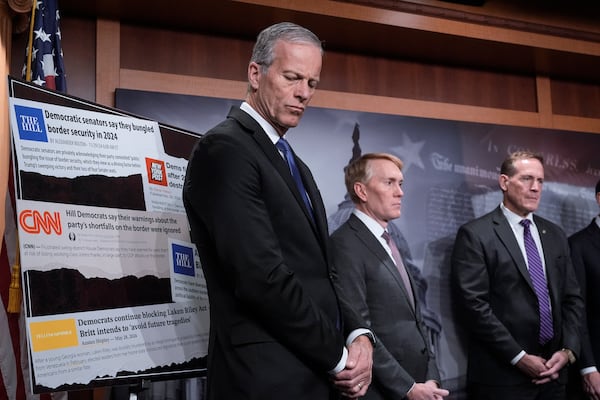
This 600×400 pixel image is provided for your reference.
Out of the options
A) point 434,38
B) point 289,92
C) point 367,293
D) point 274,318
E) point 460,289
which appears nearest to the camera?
point 274,318

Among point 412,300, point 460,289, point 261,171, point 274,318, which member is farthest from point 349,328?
point 460,289

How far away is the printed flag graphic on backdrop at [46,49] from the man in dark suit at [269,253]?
4.46 ft

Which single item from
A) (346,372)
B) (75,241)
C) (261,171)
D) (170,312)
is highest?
(261,171)

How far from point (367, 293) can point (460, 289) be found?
2.82ft

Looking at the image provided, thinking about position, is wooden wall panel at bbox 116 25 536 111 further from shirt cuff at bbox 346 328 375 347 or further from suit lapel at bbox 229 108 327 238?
shirt cuff at bbox 346 328 375 347

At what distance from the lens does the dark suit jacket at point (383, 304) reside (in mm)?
2770

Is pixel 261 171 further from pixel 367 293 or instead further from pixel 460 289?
pixel 460 289

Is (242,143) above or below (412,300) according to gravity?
above

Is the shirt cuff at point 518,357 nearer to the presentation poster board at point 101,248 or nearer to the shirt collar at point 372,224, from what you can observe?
the shirt collar at point 372,224

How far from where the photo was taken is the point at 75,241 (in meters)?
1.95

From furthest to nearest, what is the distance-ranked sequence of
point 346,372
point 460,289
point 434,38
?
point 434,38 → point 460,289 → point 346,372

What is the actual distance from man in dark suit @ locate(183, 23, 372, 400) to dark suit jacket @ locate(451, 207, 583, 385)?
1.69m

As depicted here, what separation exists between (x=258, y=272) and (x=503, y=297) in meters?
2.17

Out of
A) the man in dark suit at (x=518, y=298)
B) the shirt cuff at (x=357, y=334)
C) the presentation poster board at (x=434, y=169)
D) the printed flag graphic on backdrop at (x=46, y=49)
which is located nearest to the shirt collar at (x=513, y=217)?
the man in dark suit at (x=518, y=298)
